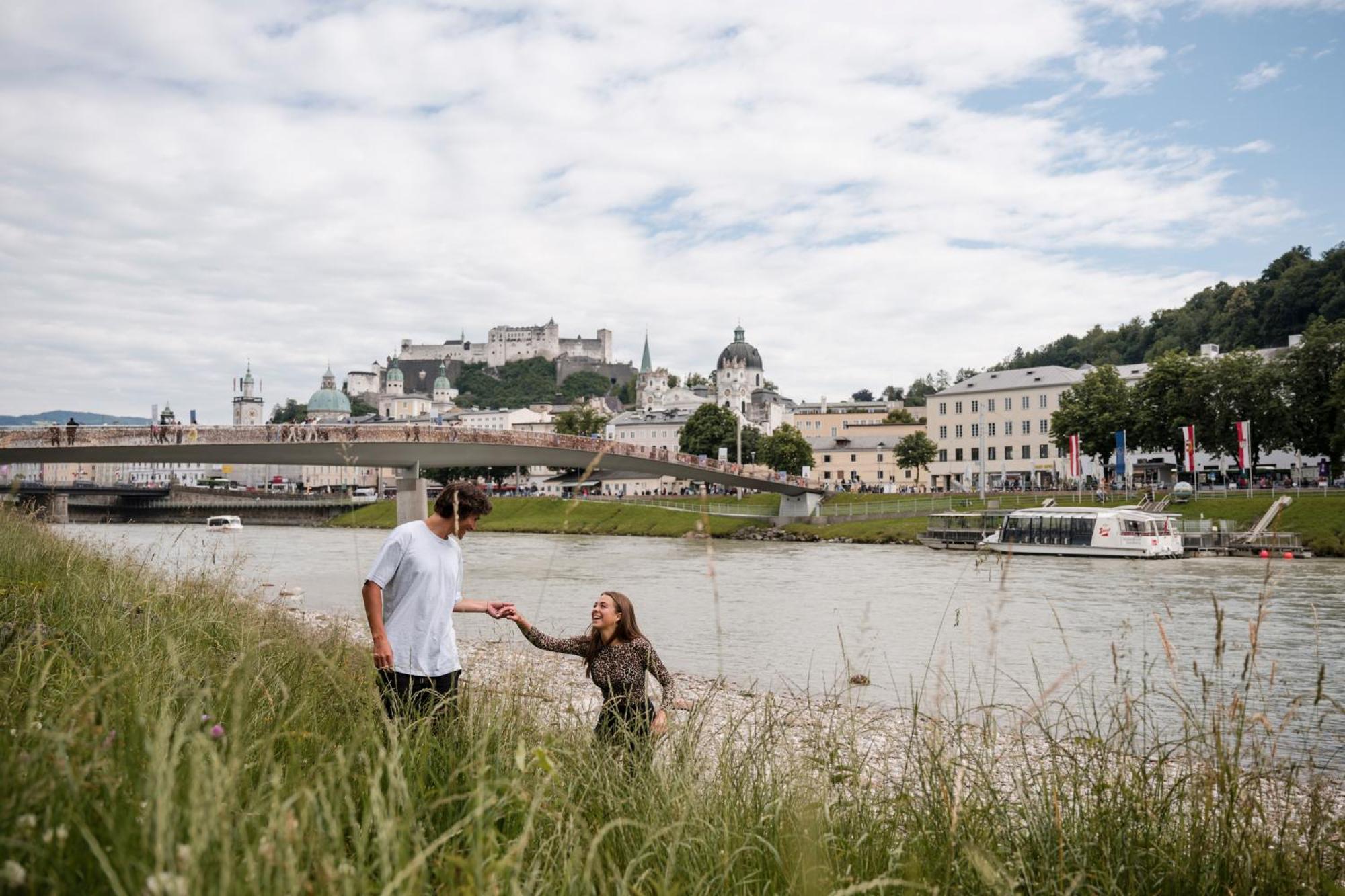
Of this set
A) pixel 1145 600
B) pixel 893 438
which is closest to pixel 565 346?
pixel 893 438

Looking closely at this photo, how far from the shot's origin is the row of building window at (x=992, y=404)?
79.1 m

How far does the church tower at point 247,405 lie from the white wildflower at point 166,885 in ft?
616

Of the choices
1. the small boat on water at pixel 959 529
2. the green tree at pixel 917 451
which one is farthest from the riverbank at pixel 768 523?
the green tree at pixel 917 451

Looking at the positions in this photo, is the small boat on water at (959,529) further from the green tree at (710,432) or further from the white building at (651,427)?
the white building at (651,427)

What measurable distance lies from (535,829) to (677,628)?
15.6m

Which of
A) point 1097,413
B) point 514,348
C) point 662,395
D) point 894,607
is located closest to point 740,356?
point 662,395

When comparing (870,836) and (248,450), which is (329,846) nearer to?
(870,836)

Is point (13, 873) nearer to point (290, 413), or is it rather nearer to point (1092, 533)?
point (1092, 533)

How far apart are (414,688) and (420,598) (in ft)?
1.34

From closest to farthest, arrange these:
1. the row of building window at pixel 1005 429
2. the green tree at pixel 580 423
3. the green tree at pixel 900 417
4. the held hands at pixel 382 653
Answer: the held hands at pixel 382 653 → the row of building window at pixel 1005 429 → the green tree at pixel 900 417 → the green tree at pixel 580 423

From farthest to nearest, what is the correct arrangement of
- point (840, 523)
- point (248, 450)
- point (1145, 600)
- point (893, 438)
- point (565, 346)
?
point (565, 346), point (893, 438), point (840, 523), point (248, 450), point (1145, 600)

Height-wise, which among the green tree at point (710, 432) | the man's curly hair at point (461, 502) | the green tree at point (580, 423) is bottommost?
the man's curly hair at point (461, 502)

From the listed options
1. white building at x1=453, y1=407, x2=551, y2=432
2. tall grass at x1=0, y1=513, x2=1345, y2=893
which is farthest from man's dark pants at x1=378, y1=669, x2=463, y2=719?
white building at x1=453, y1=407, x2=551, y2=432

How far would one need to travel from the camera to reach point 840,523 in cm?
5469
